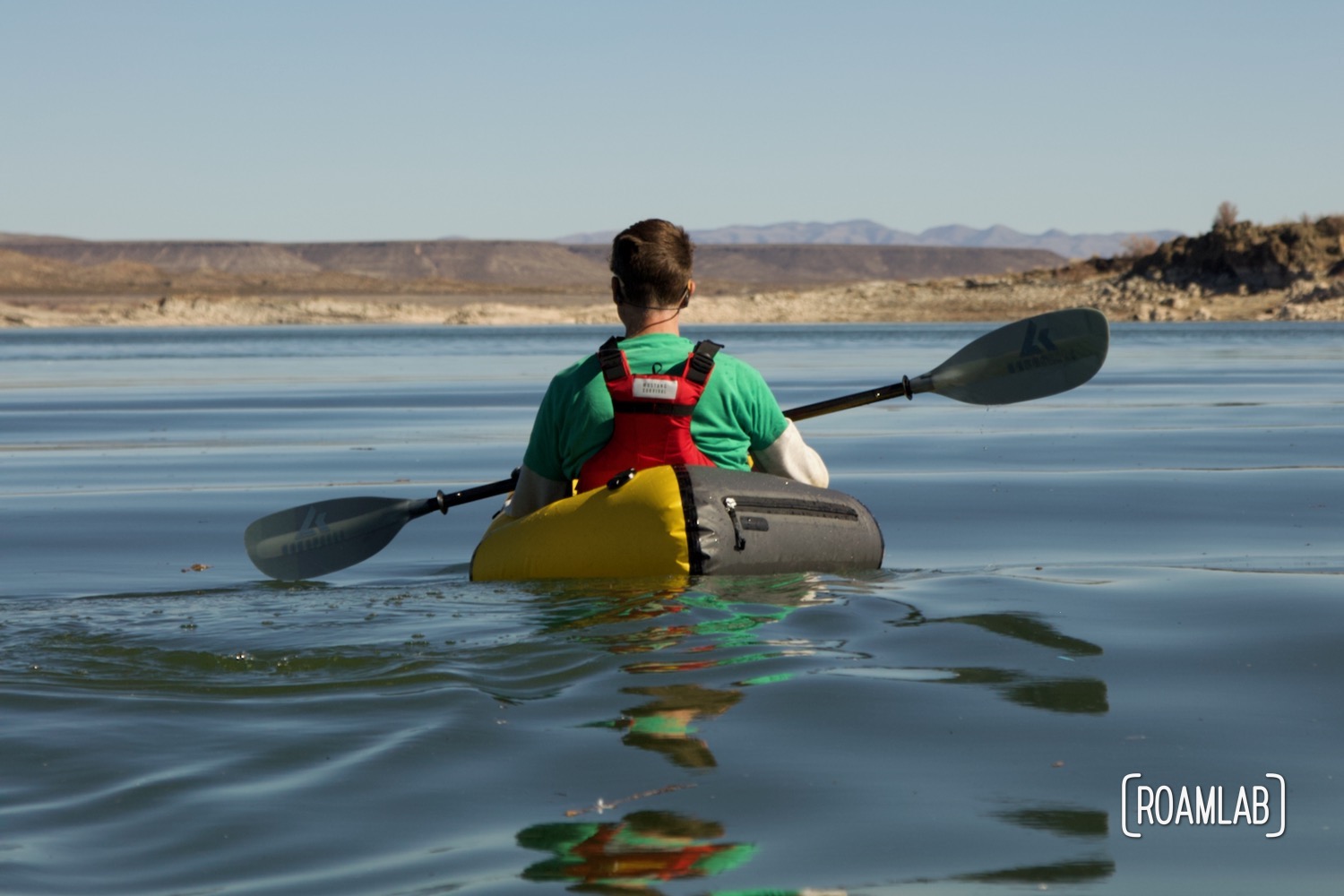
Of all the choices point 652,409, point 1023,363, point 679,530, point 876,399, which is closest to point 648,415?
point 652,409

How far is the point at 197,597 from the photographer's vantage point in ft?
22.0

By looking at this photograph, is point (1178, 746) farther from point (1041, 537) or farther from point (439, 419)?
point (439, 419)

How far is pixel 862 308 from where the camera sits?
8406cm

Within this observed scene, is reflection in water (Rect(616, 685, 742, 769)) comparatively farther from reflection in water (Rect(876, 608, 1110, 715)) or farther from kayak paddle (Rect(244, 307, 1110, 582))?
kayak paddle (Rect(244, 307, 1110, 582))

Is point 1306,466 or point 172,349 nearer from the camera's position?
point 1306,466

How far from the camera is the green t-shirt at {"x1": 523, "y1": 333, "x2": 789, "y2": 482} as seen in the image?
595cm

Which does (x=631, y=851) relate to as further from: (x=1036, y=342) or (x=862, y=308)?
(x=862, y=308)

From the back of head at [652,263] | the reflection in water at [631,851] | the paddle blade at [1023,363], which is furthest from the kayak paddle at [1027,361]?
the reflection in water at [631,851]

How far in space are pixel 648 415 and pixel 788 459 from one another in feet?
2.30

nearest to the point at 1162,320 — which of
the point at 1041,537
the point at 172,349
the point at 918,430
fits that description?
the point at 172,349

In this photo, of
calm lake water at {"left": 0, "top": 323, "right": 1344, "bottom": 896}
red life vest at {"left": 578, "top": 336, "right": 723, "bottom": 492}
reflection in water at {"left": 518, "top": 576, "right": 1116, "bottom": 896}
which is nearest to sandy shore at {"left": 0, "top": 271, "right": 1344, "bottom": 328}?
calm lake water at {"left": 0, "top": 323, "right": 1344, "bottom": 896}

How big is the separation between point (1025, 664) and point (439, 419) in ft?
42.8

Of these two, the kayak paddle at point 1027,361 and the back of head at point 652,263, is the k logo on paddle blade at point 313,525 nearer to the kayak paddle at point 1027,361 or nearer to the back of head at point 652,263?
the back of head at point 652,263

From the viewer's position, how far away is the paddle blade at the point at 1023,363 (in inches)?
320
